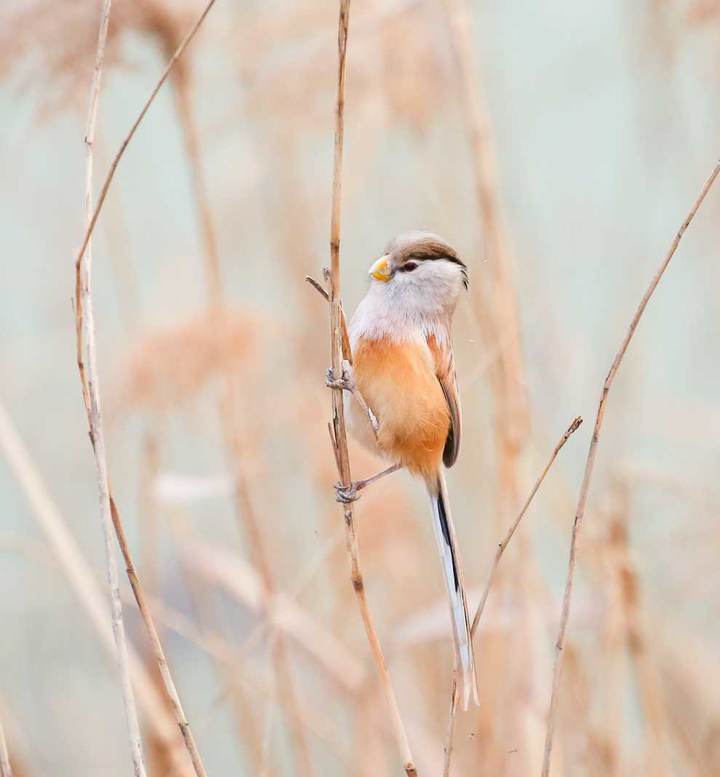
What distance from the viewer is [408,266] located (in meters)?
1.10

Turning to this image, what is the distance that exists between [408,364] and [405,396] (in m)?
0.04

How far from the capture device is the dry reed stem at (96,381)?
2.68 ft

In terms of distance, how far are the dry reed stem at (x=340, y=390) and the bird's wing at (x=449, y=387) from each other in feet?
0.56

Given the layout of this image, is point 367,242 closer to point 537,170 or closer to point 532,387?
point 532,387

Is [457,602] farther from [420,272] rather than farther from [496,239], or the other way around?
[496,239]

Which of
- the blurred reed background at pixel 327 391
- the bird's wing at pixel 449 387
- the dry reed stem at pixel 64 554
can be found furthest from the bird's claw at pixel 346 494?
the dry reed stem at pixel 64 554

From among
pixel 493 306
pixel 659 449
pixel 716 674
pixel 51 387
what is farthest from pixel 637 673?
pixel 51 387

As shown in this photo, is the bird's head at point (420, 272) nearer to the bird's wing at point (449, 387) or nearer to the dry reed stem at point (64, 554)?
the bird's wing at point (449, 387)

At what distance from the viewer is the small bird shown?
1103 millimetres

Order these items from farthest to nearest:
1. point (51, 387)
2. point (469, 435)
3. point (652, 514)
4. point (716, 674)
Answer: point (51, 387), point (652, 514), point (469, 435), point (716, 674)

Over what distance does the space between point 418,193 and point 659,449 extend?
3.15ft

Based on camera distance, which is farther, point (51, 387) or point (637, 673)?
point (51, 387)

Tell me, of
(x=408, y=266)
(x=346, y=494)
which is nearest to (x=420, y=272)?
(x=408, y=266)

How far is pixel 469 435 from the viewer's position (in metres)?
2.26
